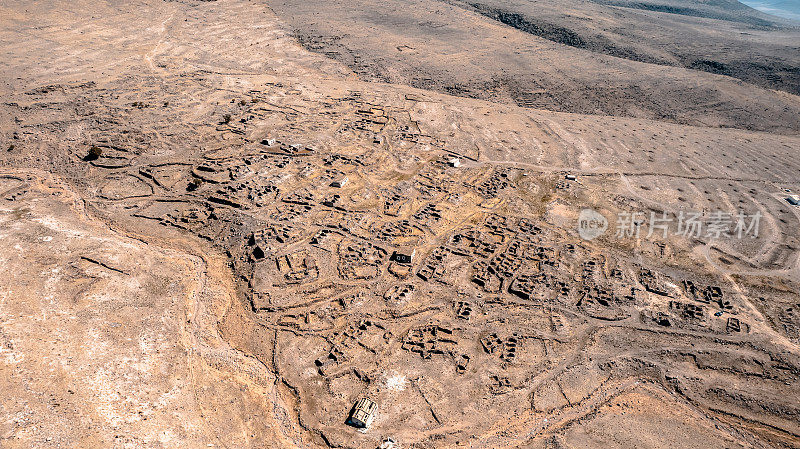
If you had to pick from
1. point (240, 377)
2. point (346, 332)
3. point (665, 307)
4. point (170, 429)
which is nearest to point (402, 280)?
point (346, 332)

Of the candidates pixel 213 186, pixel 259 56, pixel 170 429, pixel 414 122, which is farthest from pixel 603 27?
pixel 170 429

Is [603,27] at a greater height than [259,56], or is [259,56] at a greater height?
[603,27]

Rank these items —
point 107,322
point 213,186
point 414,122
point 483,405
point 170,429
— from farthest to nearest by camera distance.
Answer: point 414,122 < point 213,186 < point 107,322 < point 483,405 < point 170,429

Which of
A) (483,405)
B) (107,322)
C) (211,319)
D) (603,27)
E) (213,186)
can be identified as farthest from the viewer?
(603,27)

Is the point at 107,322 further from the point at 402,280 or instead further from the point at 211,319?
the point at 402,280

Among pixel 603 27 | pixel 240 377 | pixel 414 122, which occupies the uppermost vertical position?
pixel 603 27

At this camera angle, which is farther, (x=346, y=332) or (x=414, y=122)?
(x=414, y=122)

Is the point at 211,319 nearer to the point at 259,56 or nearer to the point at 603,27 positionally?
the point at 259,56
